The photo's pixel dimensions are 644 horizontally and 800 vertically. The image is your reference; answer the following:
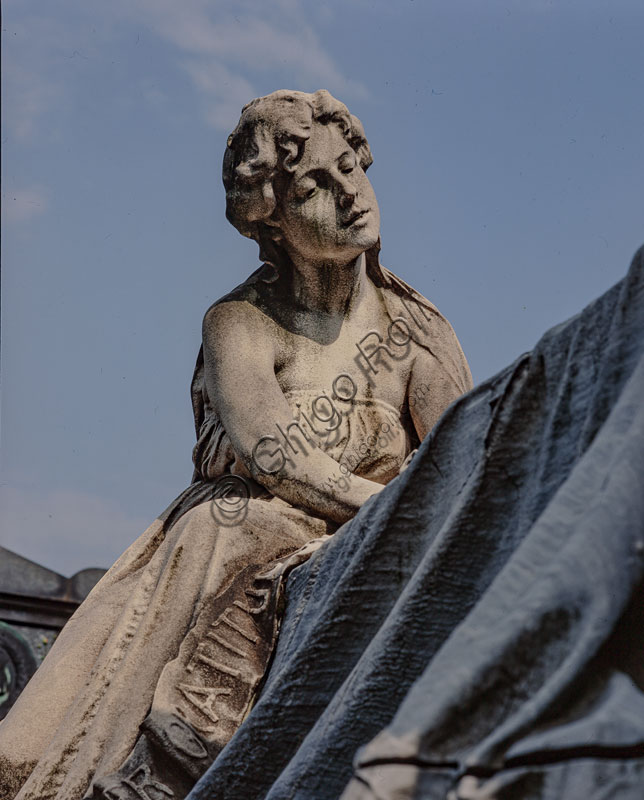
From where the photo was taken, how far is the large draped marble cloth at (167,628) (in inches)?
159

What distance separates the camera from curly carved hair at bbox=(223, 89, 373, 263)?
4.87 meters

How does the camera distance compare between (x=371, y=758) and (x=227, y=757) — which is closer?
(x=371, y=758)

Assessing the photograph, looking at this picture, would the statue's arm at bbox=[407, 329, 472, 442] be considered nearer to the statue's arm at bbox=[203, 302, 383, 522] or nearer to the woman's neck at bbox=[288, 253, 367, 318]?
the woman's neck at bbox=[288, 253, 367, 318]

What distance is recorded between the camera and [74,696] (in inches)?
175

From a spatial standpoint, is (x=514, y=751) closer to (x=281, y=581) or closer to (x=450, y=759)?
(x=450, y=759)

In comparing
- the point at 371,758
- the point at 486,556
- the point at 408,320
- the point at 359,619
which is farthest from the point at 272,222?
the point at 371,758

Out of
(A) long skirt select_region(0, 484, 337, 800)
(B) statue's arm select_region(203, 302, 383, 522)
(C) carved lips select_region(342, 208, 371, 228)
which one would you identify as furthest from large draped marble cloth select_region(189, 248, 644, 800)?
(C) carved lips select_region(342, 208, 371, 228)

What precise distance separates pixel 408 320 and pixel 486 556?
241 cm

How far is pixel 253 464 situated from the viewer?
4.54 metres

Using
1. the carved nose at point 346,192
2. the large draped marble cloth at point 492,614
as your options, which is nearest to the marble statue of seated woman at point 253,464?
the carved nose at point 346,192

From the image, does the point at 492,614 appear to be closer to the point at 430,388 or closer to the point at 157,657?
the point at 157,657

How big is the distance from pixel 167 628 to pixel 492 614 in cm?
219

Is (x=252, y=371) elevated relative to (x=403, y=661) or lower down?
elevated

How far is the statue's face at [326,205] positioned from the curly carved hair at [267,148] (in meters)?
0.04
